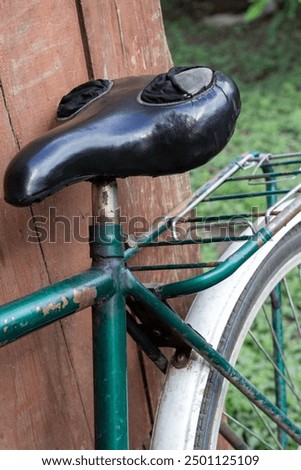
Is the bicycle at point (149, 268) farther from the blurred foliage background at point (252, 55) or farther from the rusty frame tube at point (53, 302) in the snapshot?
the blurred foliage background at point (252, 55)

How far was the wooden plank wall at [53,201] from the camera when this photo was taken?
1.25m

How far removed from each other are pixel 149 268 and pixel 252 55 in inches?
169

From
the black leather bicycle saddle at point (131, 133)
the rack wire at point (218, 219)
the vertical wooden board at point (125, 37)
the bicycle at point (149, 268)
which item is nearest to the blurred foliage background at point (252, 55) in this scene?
the rack wire at point (218, 219)

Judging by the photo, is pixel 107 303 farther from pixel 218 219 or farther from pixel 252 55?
pixel 252 55

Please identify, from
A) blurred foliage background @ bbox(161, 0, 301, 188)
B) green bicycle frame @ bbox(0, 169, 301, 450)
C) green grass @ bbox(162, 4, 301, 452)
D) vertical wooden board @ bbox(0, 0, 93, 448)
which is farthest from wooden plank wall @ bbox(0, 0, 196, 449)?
blurred foliage background @ bbox(161, 0, 301, 188)

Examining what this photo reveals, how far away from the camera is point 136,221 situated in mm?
1537

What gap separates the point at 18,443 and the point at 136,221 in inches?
18.2

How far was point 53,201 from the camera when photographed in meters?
1.34

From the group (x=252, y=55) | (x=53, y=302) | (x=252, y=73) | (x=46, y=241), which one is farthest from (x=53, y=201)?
(x=252, y=55)

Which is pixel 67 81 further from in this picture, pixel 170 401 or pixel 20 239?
pixel 170 401

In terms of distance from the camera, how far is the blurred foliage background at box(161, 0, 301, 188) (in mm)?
4234

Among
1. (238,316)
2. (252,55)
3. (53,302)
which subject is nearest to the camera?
(53,302)

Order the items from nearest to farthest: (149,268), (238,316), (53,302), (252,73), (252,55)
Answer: (53,302) → (149,268) → (238,316) → (252,73) → (252,55)
